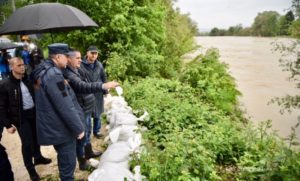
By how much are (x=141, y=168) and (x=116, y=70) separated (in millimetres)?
5730

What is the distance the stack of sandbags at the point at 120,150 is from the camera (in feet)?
11.5

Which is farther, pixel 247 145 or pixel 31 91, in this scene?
pixel 247 145

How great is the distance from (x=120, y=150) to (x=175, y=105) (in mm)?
2273

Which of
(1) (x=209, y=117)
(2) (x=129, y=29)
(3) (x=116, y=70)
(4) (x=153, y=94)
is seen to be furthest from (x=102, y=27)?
(1) (x=209, y=117)

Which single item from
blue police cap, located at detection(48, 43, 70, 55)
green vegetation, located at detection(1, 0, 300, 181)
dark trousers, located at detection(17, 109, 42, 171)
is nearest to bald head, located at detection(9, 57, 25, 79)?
dark trousers, located at detection(17, 109, 42, 171)

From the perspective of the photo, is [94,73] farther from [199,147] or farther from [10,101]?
[199,147]

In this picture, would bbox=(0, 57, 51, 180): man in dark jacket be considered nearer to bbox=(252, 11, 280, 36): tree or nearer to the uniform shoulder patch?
the uniform shoulder patch

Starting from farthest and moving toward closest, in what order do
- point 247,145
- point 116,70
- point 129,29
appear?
point 129,29, point 116,70, point 247,145

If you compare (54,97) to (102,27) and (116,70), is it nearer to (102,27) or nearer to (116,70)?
(116,70)

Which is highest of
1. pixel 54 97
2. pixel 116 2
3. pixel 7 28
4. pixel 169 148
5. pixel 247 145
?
pixel 116 2

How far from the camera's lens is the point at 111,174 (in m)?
3.47

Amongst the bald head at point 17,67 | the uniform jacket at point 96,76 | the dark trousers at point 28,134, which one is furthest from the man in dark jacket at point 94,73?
the bald head at point 17,67

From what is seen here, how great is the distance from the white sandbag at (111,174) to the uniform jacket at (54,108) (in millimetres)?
528

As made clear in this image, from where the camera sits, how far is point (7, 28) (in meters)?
3.93
